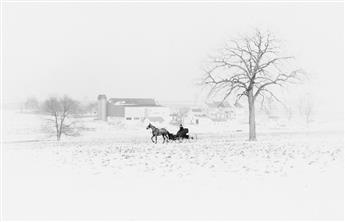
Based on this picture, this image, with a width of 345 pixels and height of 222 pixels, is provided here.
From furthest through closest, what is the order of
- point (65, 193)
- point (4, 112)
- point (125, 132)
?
point (4, 112), point (125, 132), point (65, 193)

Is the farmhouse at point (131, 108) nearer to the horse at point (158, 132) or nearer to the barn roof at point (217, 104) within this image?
the horse at point (158, 132)

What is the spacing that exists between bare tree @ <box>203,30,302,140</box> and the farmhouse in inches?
104

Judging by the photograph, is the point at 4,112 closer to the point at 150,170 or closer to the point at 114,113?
the point at 114,113

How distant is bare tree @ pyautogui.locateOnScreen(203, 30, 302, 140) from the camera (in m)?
16.4

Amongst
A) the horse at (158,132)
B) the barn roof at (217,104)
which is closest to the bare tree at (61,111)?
the horse at (158,132)

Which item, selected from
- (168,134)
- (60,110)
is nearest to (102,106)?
(168,134)

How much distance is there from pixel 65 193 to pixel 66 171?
4.73 ft

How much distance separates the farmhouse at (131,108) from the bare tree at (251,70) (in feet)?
8.63

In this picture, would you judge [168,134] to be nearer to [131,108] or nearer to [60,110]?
[131,108]

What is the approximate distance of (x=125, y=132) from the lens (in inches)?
634

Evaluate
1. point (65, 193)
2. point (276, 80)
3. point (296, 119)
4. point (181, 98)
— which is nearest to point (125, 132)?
point (181, 98)

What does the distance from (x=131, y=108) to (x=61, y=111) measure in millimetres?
5335

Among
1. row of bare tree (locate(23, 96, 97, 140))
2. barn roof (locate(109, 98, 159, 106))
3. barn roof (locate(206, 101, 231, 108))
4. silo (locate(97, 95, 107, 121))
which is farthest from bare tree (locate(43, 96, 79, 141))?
barn roof (locate(206, 101, 231, 108))

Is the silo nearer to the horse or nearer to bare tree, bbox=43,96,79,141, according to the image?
bare tree, bbox=43,96,79,141
